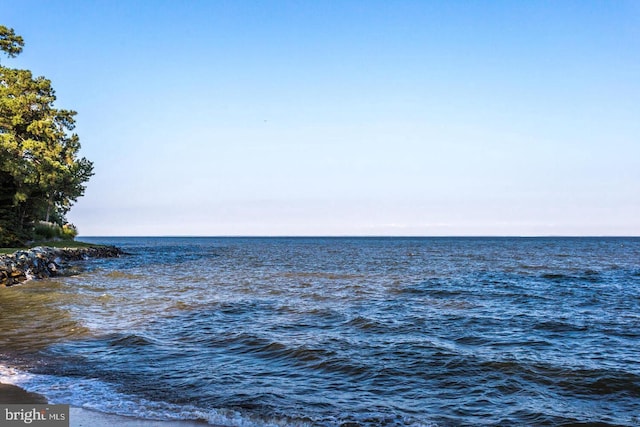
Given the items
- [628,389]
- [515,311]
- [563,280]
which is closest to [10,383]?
[628,389]

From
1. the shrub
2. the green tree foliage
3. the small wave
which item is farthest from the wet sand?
the shrub

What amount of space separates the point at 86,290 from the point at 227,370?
19576mm

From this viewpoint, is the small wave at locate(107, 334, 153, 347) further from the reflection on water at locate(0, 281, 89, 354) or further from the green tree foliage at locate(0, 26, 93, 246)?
the green tree foliage at locate(0, 26, 93, 246)

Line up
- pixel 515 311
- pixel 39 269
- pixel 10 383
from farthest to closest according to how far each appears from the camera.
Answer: pixel 39 269 < pixel 515 311 < pixel 10 383

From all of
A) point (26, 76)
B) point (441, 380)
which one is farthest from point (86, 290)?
point (26, 76)

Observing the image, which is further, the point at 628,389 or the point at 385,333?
the point at 385,333

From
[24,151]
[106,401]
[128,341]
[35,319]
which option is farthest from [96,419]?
[24,151]

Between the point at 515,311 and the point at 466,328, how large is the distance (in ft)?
17.5

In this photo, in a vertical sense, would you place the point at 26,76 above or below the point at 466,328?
above

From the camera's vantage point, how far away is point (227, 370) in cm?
1182

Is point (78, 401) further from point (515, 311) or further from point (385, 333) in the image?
point (515, 311)

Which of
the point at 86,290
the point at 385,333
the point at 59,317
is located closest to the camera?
the point at 385,333
